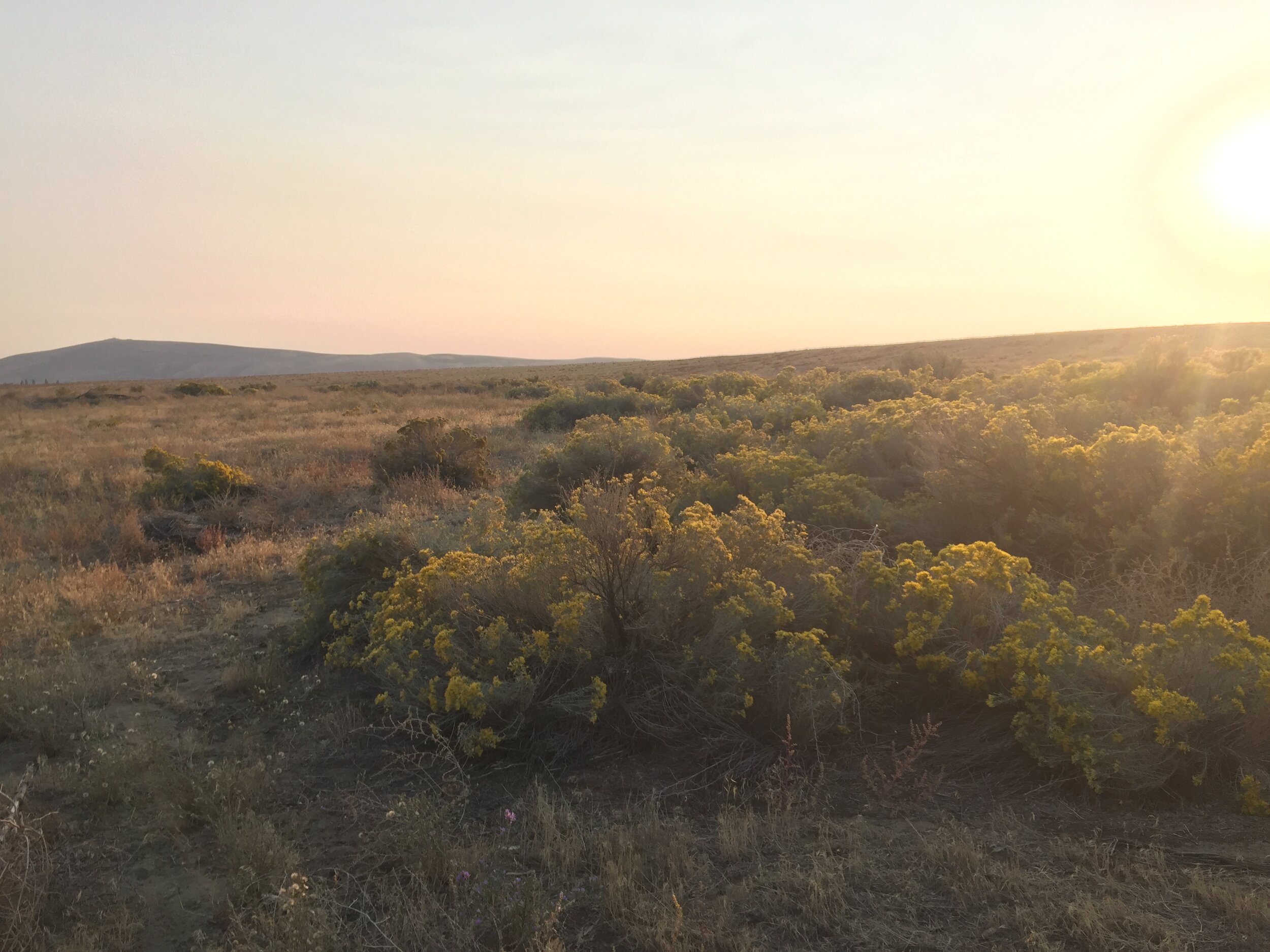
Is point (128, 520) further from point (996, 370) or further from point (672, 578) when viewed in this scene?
point (996, 370)

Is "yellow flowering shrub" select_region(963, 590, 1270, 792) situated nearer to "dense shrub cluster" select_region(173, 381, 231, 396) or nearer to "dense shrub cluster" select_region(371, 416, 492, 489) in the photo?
"dense shrub cluster" select_region(371, 416, 492, 489)

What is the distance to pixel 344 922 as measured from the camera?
9.41 ft

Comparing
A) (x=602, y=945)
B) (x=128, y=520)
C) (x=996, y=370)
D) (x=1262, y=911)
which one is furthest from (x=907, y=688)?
(x=996, y=370)

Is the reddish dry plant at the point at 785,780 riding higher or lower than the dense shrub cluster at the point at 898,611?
lower

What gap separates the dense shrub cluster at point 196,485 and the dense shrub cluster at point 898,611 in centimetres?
598

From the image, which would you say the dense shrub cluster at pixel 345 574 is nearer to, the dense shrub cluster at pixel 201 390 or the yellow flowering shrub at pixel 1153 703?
the yellow flowering shrub at pixel 1153 703

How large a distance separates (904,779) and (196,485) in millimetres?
10216

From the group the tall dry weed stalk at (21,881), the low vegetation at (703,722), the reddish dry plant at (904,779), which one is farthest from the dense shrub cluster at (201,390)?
the reddish dry plant at (904,779)

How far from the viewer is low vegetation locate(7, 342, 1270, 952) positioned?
9.37 feet

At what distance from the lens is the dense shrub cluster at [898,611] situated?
11.5 feet

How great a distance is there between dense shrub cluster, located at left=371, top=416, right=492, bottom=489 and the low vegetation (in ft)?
14.6

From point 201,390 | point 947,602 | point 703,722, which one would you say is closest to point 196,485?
point 703,722

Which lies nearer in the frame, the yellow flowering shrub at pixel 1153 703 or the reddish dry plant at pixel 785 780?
the yellow flowering shrub at pixel 1153 703

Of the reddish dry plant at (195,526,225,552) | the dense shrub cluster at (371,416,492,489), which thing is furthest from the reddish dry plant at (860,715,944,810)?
the dense shrub cluster at (371,416,492,489)
